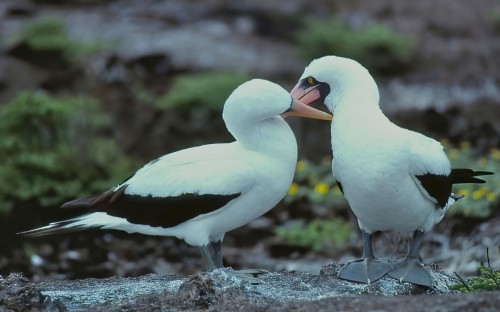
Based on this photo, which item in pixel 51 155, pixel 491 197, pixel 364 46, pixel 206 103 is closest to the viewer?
pixel 491 197

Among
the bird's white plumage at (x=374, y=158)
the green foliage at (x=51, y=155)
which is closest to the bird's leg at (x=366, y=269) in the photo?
the bird's white plumage at (x=374, y=158)

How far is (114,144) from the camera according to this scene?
39.3 ft

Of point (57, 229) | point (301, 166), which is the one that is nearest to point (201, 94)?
point (301, 166)

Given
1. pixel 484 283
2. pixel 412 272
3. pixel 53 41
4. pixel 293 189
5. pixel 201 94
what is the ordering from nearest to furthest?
1. pixel 484 283
2. pixel 412 272
3. pixel 293 189
4. pixel 201 94
5. pixel 53 41

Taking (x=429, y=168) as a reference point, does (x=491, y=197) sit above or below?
below

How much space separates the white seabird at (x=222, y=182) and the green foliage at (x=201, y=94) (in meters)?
7.87

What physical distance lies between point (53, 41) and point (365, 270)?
10892 millimetres

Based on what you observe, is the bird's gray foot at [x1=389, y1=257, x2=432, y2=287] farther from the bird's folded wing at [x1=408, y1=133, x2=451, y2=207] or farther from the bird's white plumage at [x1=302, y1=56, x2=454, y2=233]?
the bird's folded wing at [x1=408, y1=133, x2=451, y2=207]

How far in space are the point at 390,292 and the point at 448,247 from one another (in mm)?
3698

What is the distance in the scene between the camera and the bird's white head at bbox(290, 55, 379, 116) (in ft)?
18.0

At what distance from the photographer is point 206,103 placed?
13539 mm

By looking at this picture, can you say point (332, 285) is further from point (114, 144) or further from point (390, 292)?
point (114, 144)

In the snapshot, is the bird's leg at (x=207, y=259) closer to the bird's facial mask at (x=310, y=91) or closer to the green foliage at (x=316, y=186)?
the bird's facial mask at (x=310, y=91)

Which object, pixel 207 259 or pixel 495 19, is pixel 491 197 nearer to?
pixel 207 259
